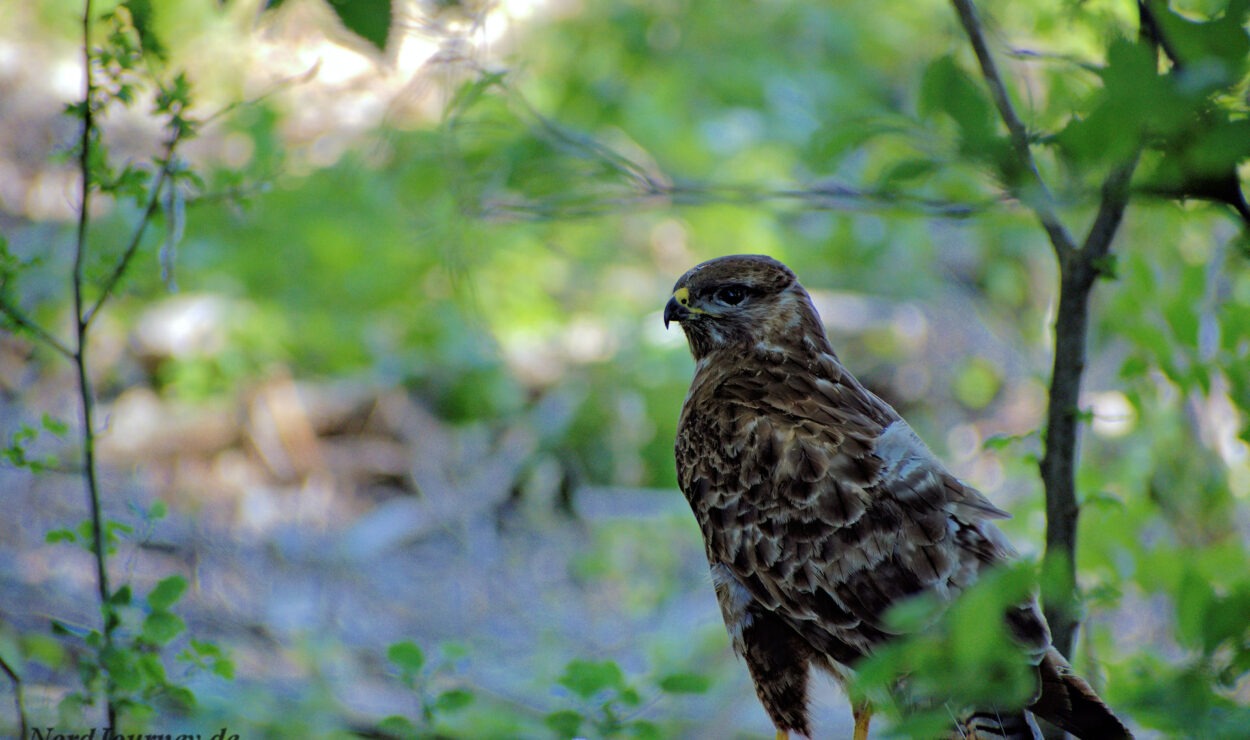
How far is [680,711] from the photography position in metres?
4.32

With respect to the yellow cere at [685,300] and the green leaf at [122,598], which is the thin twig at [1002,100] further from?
the green leaf at [122,598]

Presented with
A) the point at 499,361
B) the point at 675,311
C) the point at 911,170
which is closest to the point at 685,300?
the point at 675,311

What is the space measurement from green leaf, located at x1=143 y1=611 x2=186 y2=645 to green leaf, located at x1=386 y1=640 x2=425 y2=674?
1.72 ft

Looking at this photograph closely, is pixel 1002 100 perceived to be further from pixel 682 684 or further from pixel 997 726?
pixel 682 684

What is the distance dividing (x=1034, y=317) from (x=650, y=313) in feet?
9.32

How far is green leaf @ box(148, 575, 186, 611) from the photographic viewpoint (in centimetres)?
212

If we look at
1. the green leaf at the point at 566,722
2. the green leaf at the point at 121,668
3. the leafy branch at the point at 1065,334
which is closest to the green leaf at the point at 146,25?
the green leaf at the point at 121,668

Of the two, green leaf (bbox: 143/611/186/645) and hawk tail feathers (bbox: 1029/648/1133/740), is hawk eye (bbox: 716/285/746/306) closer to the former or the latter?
hawk tail feathers (bbox: 1029/648/1133/740)

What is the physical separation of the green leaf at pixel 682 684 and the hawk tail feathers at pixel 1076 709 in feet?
2.56

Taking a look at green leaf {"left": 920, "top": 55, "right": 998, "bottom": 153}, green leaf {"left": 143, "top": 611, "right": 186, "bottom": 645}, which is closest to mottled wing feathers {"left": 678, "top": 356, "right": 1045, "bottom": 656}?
green leaf {"left": 920, "top": 55, "right": 998, "bottom": 153}

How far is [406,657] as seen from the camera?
2445mm

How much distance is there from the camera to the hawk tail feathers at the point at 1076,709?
1.89 m

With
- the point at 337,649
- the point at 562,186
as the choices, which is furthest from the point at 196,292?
the point at 562,186

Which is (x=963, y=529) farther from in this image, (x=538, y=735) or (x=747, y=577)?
(x=538, y=735)
